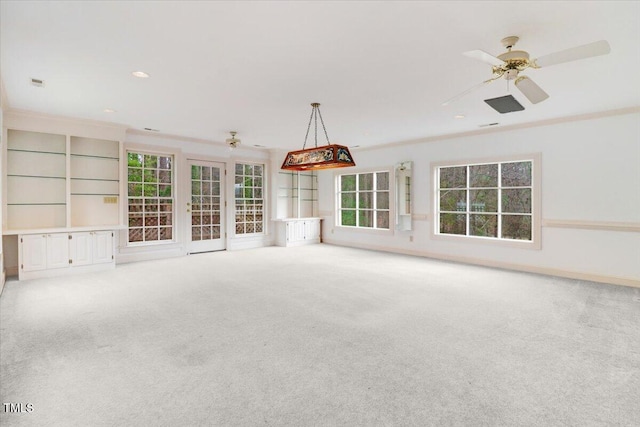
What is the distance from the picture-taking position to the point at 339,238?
9.19 metres

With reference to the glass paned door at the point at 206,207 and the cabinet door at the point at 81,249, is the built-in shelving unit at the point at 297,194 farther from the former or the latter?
the cabinet door at the point at 81,249

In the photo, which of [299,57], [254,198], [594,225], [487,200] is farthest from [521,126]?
[254,198]

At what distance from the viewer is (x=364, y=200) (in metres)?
8.73

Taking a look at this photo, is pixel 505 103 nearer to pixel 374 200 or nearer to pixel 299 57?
pixel 299 57

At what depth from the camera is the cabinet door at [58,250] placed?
16.9 feet

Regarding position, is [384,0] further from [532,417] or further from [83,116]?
[83,116]

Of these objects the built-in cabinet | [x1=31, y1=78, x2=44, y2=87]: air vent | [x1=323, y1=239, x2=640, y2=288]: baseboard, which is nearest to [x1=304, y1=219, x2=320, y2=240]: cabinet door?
[x1=323, y1=239, x2=640, y2=288]: baseboard

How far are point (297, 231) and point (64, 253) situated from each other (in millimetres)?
5147

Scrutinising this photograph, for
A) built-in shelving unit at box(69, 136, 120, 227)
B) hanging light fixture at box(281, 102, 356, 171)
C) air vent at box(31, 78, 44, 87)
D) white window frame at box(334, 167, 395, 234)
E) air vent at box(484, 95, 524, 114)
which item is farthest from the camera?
white window frame at box(334, 167, 395, 234)

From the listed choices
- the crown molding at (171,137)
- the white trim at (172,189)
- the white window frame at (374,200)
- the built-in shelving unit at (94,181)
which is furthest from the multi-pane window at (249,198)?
the built-in shelving unit at (94,181)

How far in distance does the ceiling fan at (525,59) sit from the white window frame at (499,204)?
2.99m

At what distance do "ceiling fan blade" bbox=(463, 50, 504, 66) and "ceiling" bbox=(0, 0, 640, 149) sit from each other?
23 cm

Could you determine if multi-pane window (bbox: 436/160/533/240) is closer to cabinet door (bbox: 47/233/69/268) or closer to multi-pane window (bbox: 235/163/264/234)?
multi-pane window (bbox: 235/163/264/234)

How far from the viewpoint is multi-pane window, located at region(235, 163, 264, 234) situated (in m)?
8.38
